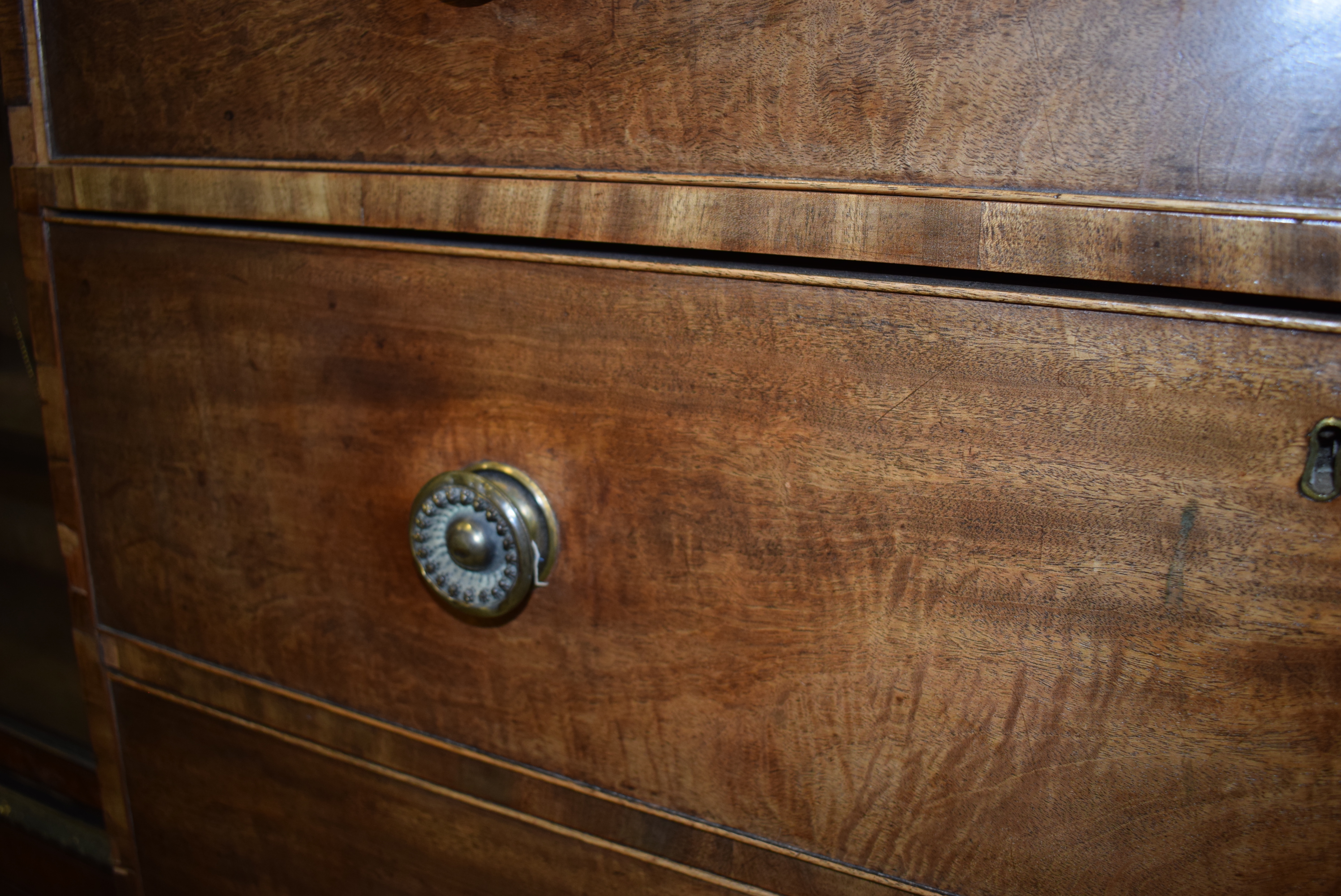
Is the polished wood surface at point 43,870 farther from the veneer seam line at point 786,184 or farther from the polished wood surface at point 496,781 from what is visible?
the veneer seam line at point 786,184

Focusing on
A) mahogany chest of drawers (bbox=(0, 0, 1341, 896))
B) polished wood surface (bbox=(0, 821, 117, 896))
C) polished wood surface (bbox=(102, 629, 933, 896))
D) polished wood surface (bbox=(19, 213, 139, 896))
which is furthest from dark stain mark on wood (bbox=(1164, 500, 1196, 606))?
polished wood surface (bbox=(0, 821, 117, 896))

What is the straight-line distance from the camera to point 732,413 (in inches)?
12.6

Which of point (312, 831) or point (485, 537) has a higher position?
point (485, 537)

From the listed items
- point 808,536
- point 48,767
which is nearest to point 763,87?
point 808,536

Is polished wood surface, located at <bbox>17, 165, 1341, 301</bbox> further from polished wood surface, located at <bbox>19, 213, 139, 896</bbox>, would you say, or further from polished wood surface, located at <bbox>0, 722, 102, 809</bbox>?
polished wood surface, located at <bbox>0, 722, 102, 809</bbox>

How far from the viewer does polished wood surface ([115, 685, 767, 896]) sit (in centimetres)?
40

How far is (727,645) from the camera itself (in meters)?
0.34

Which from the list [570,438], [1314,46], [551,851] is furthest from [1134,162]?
[551,851]

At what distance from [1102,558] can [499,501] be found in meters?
0.23

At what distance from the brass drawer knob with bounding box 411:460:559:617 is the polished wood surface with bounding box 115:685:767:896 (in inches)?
5.0

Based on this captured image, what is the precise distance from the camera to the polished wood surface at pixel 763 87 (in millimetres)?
244

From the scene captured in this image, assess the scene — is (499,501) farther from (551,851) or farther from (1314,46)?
(1314,46)

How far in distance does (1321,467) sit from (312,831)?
0.49m

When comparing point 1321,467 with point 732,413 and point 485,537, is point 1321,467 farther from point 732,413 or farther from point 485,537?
point 485,537
